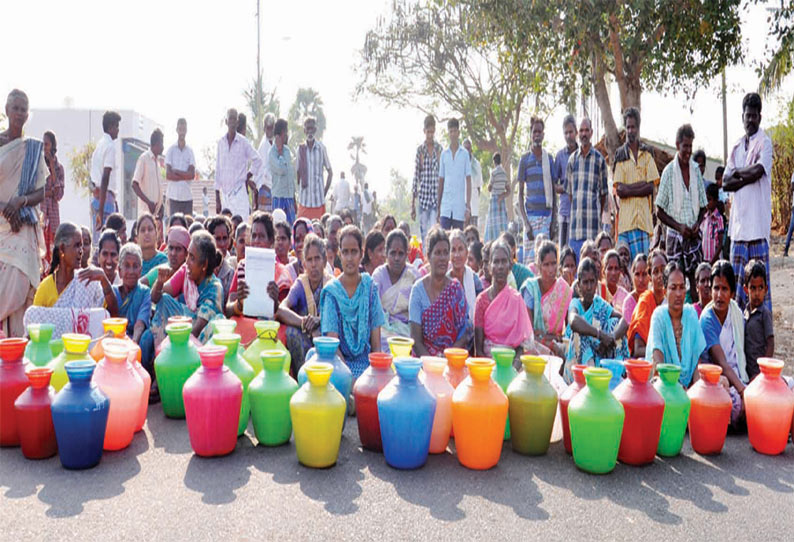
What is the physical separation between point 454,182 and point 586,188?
1811 millimetres

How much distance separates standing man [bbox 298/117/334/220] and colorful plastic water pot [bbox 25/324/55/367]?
5427 millimetres

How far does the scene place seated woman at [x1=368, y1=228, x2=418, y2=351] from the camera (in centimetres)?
481

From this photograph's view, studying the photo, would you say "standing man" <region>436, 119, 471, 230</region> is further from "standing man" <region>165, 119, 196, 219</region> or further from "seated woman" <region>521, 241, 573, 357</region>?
"seated woman" <region>521, 241, 573, 357</region>

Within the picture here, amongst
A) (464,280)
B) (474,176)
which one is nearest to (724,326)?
(464,280)

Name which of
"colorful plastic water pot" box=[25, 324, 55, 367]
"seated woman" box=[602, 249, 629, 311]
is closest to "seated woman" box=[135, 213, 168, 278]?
"colorful plastic water pot" box=[25, 324, 55, 367]

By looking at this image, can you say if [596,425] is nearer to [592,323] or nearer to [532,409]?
[532,409]

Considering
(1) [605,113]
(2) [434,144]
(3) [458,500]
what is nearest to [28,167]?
(3) [458,500]

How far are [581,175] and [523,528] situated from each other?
16.6 feet

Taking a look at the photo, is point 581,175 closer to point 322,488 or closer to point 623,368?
point 623,368

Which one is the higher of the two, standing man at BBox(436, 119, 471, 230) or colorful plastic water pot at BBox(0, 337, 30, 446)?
standing man at BBox(436, 119, 471, 230)

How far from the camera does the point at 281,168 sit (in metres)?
8.47

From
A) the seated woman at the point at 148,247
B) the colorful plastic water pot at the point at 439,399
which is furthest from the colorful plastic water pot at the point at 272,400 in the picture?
the seated woman at the point at 148,247

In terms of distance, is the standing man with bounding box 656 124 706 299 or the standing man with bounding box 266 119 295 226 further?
the standing man with bounding box 266 119 295 226

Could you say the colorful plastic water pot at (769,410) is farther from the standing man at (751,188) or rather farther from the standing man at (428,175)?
the standing man at (428,175)
